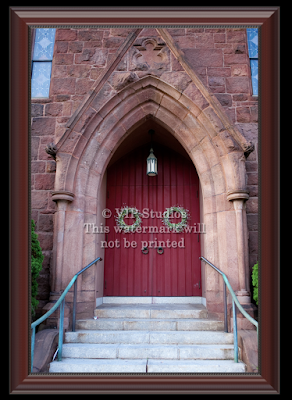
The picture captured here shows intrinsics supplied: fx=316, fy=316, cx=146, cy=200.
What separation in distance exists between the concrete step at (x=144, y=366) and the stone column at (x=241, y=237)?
1.10 metres

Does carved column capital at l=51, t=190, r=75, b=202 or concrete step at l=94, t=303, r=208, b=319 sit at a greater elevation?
carved column capital at l=51, t=190, r=75, b=202

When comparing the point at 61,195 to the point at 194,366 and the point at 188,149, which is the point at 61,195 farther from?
the point at 194,366

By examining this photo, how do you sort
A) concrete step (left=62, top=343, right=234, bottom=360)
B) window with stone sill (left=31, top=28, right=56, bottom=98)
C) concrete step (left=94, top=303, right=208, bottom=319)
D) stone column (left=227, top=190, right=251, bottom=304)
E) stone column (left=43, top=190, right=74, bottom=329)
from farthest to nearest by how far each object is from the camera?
1. window with stone sill (left=31, top=28, right=56, bottom=98)
2. concrete step (left=94, top=303, right=208, bottom=319)
3. stone column (left=227, top=190, right=251, bottom=304)
4. stone column (left=43, top=190, right=74, bottom=329)
5. concrete step (left=62, top=343, right=234, bottom=360)

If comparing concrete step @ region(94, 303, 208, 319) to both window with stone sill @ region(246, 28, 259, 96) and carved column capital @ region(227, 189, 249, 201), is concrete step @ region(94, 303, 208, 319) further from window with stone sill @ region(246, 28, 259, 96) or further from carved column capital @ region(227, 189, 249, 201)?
window with stone sill @ region(246, 28, 259, 96)

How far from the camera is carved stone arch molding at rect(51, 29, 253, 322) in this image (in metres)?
4.77

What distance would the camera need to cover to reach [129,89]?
523cm

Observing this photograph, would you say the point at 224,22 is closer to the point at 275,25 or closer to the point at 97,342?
the point at 275,25

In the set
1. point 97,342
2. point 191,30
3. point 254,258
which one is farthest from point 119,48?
point 97,342

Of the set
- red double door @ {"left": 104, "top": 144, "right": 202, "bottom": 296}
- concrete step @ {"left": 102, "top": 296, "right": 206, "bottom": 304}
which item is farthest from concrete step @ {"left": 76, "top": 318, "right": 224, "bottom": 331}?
red double door @ {"left": 104, "top": 144, "right": 202, "bottom": 296}

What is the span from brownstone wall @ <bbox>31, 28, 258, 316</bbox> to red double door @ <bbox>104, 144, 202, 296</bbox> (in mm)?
1438

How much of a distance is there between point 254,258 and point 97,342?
8.64 ft

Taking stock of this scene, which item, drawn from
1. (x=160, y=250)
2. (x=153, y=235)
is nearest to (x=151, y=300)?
(x=160, y=250)

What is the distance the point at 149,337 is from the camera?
4.21m

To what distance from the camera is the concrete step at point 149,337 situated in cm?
419
